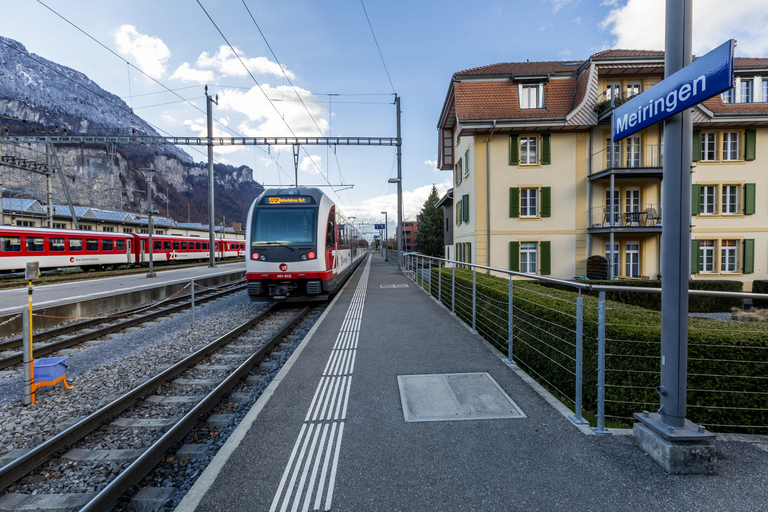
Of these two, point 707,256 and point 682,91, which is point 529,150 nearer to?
point 707,256

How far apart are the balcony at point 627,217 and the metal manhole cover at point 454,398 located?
1507cm

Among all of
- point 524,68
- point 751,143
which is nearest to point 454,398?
point 524,68

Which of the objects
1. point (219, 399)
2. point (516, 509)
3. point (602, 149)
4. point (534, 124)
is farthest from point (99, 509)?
point (602, 149)

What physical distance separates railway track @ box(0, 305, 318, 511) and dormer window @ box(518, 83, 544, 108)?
16.1m

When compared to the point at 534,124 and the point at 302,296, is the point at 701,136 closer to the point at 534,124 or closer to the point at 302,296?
the point at 534,124

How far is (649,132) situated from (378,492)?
2096 centimetres

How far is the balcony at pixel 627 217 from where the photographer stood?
645 inches

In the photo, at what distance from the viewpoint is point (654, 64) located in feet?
51.1

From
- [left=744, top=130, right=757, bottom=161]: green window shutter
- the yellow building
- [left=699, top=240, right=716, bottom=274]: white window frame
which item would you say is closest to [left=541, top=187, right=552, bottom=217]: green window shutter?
the yellow building

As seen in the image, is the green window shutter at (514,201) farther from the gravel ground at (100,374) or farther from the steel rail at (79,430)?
the steel rail at (79,430)

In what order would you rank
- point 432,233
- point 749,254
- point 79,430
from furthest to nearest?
point 432,233 < point 749,254 < point 79,430

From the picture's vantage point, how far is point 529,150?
667 inches

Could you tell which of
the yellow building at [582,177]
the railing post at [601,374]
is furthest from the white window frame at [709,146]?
the railing post at [601,374]

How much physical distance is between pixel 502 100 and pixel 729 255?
13.1 metres
